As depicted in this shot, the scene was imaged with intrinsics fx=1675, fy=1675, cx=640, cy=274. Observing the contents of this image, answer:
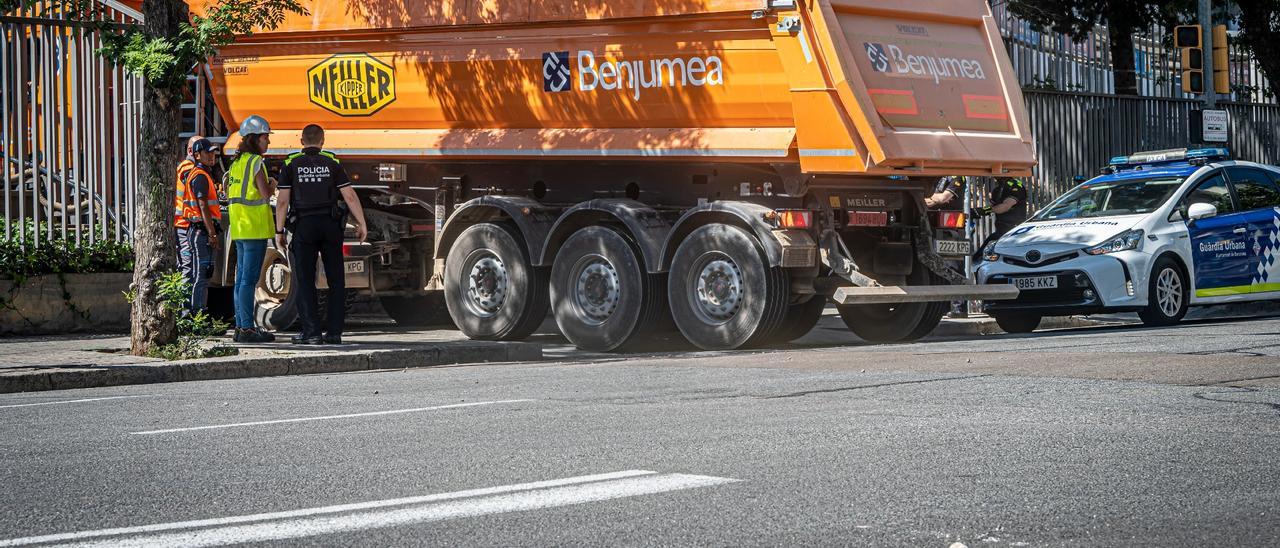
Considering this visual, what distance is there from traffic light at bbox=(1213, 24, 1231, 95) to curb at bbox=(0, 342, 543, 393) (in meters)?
12.3

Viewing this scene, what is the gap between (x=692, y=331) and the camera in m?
13.5

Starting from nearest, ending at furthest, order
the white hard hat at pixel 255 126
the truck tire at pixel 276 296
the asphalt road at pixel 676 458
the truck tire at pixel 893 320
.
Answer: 1. the asphalt road at pixel 676 458
2. the white hard hat at pixel 255 126
3. the truck tire at pixel 893 320
4. the truck tire at pixel 276 296

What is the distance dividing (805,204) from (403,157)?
415cm

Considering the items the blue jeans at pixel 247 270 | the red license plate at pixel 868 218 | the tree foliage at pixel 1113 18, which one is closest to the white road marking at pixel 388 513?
the red license plate at pixel 868 218

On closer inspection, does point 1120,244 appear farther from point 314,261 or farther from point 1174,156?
point 314,261

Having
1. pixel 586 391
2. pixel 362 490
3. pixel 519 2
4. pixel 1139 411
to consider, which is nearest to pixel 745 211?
pixel 519 2

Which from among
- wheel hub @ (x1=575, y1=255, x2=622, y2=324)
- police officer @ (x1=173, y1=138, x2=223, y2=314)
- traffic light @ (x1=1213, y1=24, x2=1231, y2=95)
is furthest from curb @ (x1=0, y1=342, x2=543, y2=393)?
traffic light @ (x1=1213, y1=24, x2=1231, y2=95)

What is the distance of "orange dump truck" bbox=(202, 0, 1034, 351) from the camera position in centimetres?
1302

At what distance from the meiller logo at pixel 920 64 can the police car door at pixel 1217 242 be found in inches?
118

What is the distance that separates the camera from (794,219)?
1298cm

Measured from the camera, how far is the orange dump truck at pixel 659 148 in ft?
42.7

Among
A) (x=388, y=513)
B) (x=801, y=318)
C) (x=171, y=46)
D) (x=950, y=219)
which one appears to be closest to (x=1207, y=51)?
(x=950, y=219)

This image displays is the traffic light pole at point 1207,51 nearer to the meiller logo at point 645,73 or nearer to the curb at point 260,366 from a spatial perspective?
the meiller logo at point 645,73

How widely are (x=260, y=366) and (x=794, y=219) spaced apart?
419 cm
